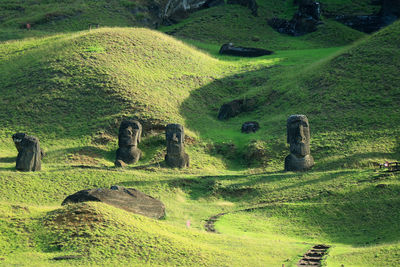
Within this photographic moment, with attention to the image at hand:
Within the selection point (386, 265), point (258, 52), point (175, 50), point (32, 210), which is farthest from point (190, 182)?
point (258, 52)

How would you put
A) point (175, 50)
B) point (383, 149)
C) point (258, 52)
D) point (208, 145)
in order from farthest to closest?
point (258, 52) → point (175, 50) → point (208, 145) → point (383, 149)

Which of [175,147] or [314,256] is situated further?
[175,147]

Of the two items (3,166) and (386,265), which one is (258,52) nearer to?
(3,166)

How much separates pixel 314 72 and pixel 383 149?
13734 millimetres

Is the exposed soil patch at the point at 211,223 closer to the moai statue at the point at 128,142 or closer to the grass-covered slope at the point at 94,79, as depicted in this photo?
the moai statue at the point at 128,142

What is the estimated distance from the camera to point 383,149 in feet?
138

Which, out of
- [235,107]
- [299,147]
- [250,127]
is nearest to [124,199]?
[299,147]

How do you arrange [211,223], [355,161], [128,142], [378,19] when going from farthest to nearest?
[378,19]
[128,142]
[355,161]
[211,223]

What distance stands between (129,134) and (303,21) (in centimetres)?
3810

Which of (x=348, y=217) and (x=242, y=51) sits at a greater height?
(x=242, y=51)

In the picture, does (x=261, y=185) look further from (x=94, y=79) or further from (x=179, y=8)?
(x=179, y=8)

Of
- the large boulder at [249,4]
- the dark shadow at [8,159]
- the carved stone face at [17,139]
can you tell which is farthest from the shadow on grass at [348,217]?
the large boulder at [249,4]

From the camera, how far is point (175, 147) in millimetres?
41938

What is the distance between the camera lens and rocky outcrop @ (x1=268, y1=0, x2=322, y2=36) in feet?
245
